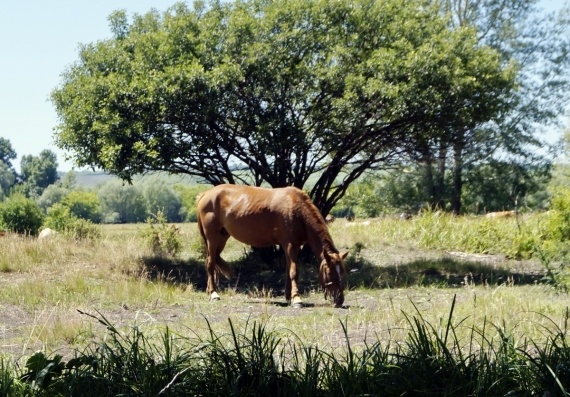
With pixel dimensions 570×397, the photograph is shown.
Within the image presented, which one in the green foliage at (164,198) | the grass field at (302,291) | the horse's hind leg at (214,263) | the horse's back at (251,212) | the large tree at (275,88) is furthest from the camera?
the green foliage at (164,198)

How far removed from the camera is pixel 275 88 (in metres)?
17.5

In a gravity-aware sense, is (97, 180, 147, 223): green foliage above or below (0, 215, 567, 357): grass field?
above

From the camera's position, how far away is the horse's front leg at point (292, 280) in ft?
45.2

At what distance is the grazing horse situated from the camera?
13.9 meters

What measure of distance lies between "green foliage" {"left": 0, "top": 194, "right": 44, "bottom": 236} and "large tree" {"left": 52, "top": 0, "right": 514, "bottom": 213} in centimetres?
864

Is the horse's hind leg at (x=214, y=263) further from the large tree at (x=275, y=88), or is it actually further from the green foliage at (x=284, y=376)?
the green foliage at (x=284, y=376)

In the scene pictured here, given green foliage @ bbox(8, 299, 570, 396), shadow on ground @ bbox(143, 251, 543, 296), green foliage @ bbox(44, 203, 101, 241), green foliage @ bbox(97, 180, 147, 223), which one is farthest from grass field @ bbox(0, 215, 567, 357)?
green foliage @ bbox(97, 180, 147, 223)

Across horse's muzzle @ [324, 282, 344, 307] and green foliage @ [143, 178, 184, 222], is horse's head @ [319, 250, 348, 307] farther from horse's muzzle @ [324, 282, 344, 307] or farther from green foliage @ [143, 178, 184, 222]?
green foliage @ [143, 178, 184, 222]

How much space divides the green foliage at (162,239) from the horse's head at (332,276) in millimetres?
7782

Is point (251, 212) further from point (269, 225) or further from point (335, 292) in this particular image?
point (335, 292)

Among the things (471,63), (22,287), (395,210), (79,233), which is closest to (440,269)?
(471,63)

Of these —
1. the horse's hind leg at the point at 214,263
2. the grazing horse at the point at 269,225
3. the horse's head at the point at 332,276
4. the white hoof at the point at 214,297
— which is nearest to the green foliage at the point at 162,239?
the horse's hind leg at the point at 214,263

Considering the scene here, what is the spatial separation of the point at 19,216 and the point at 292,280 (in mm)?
15482

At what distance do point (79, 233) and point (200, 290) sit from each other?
29.8ft
